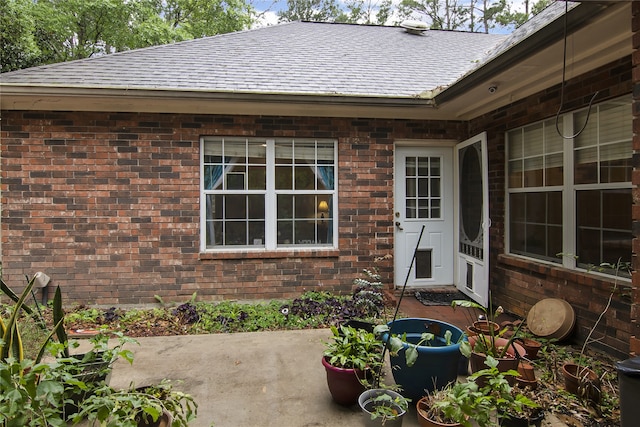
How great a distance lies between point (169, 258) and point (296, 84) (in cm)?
289

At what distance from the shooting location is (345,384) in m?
2.50

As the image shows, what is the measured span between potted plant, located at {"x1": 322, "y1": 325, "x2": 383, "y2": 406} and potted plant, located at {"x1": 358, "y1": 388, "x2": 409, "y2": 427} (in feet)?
0.39

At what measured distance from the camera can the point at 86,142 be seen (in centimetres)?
482

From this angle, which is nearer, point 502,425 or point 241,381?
point 502,425

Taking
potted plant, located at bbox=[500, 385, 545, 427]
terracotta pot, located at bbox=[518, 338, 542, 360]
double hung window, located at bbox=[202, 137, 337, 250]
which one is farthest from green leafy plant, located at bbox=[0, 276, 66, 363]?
terracotta pot, located at bbox=[518, 338, 542, 360]

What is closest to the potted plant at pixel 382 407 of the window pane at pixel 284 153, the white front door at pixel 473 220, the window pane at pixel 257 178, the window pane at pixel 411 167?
the white front door at pixel 473 220

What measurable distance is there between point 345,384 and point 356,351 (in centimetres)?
23

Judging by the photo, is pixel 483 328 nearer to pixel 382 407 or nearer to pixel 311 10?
pixel 382 407

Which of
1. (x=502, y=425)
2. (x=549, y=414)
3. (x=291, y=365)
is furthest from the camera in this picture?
(x=291, y=365)

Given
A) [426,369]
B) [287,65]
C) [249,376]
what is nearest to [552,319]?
[426,369]

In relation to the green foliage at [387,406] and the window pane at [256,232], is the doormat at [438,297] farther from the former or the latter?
the green foliage at [387,406]

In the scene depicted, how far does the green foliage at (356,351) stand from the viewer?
249 cm

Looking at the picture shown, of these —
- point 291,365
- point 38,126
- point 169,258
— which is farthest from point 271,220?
point 38,126

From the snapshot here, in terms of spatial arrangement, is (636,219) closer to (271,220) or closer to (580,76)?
(580,76)
